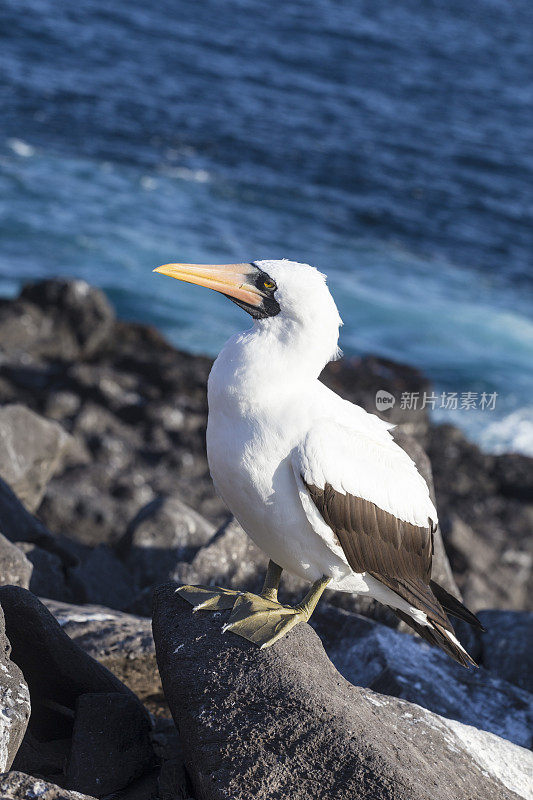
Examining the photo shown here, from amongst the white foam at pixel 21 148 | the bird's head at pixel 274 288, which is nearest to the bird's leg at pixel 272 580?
the bird's head at pixel 274 288

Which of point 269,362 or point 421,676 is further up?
point 269,362

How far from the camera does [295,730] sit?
140 inches

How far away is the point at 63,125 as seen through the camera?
23.6 metres

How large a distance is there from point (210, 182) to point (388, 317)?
6.70m

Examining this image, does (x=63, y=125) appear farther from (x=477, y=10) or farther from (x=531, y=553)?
(x=477, y=10)

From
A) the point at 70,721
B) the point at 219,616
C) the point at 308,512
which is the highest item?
the point at 308,512

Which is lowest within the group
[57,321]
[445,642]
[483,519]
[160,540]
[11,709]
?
[483,519]

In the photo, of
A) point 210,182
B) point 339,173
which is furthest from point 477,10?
point 210,182

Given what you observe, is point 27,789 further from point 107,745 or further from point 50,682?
point 50,682

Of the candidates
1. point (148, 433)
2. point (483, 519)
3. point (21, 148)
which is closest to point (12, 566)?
point (148, 433)

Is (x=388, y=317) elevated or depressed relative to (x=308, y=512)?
depressed

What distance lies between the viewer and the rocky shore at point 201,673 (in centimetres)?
353

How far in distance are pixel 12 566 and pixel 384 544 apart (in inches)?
89.7

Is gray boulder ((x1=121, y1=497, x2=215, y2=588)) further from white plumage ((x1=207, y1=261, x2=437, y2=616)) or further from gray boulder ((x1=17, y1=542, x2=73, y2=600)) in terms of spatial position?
white plumage ((x1=207, y1=261, x2=437, y2=616))
